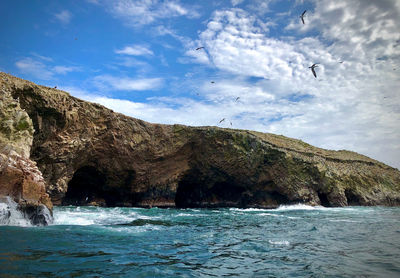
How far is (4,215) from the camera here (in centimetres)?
1090

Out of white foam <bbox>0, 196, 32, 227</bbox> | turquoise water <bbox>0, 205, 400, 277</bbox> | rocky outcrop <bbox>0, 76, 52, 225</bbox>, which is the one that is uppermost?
rocky outcrop <bbox>0, 76, 52, 225</bbox>

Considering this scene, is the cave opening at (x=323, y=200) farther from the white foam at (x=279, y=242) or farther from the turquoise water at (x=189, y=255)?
the white foam at (x=279, y=242)

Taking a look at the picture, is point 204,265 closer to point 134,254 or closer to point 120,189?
point 134,254

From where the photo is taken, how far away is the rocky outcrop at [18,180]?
11.5 meters

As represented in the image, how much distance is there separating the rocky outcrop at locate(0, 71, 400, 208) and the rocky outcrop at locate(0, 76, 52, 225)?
5.79 meters

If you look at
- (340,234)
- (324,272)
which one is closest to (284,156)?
(340,234)

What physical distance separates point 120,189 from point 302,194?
2135cm

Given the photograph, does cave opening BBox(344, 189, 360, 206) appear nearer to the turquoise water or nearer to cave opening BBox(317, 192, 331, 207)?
cave opening BBox(317, 192, 331, 207)

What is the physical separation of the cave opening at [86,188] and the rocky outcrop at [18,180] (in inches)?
531

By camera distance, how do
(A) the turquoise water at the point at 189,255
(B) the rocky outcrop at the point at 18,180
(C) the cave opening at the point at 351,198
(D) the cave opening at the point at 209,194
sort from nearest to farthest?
(A) the turquoise water at the point at 189,255 → (B) the rocky outcrop at the point at 18,180 → (D) the cave opening at the point at 209,194 → (C) the cave opening at the point at 351,198

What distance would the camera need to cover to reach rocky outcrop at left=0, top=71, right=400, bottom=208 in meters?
21.8

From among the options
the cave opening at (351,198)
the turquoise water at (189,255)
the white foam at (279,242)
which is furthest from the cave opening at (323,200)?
the white foam at (279,242)

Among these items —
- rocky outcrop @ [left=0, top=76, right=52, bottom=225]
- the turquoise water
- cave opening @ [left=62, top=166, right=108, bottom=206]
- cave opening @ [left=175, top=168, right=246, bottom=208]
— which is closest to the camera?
the turquoise water

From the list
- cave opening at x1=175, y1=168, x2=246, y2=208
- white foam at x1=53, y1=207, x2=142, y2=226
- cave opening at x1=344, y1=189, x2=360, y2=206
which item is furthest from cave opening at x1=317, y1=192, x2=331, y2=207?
white foam at x1=53, y1=207, x2=142, y2=226
